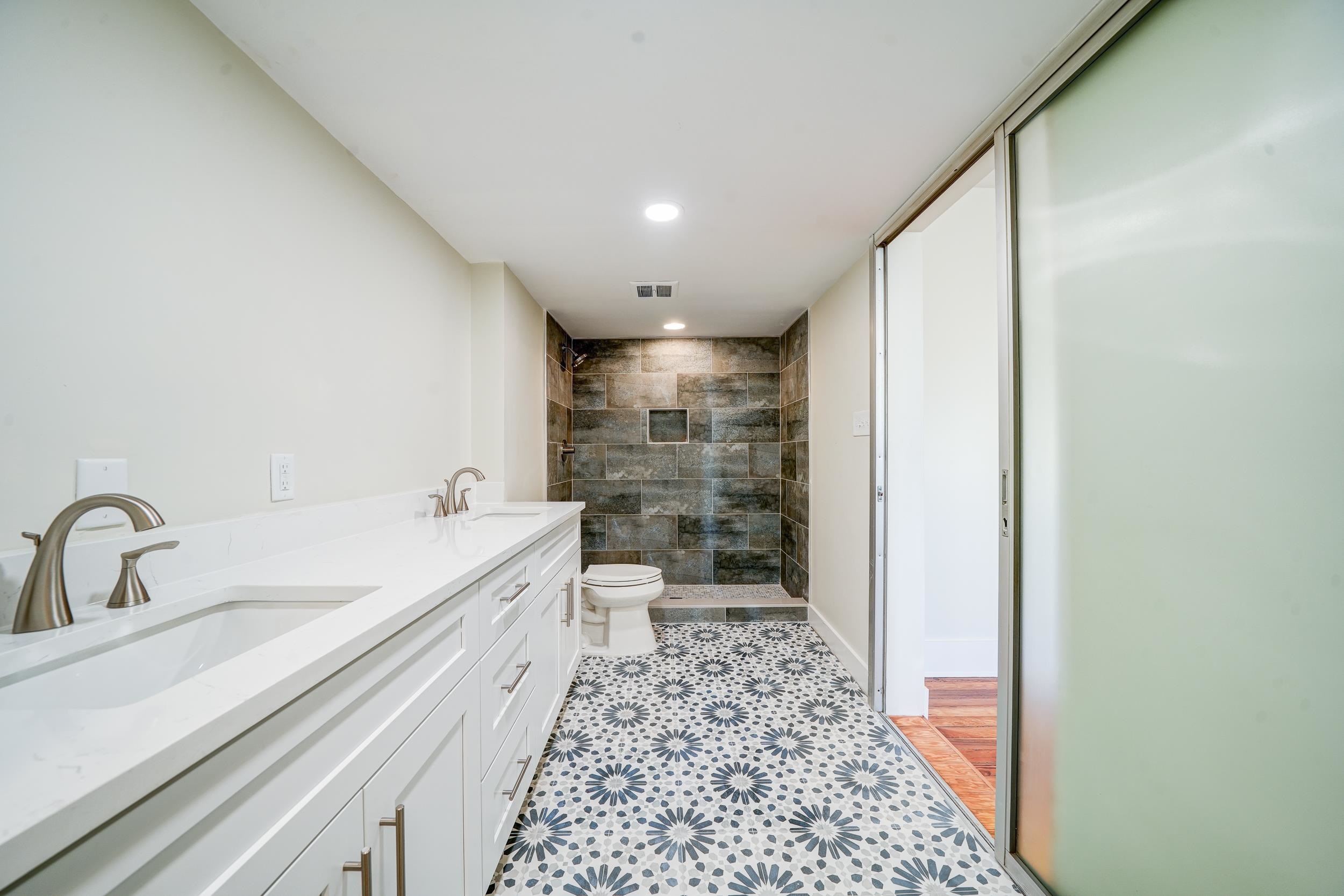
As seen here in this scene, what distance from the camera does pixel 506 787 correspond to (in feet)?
4.51

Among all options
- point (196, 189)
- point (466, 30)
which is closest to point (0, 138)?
point (196, 189)

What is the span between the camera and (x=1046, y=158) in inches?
49.4

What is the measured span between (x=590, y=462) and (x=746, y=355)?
1.56 m

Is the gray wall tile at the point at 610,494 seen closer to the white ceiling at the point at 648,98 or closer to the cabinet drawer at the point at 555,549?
the cabinet drawer at the point at 555,549

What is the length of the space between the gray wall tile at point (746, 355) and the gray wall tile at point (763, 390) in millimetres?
51

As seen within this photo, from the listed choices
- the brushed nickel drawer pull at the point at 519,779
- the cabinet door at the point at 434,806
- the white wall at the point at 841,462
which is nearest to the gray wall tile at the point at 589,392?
the white wall at the point at 841,462

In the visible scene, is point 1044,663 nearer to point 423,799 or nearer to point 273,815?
point 423,799

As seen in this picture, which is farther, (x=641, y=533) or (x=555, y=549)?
(x=641, y=533)

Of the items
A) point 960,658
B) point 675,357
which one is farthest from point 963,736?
point 675,357

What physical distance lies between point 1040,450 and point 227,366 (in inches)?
79.0

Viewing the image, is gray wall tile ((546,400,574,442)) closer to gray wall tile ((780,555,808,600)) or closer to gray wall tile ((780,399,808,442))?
gray wall tile ((780,399,808,442))

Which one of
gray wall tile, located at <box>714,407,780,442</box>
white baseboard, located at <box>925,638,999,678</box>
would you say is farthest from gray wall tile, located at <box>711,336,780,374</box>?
white baseboard, located at <box>925,638,999,678</box>

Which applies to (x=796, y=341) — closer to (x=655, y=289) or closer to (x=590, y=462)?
(x=655, y=289)

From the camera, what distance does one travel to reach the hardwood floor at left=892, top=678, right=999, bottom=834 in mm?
1704
